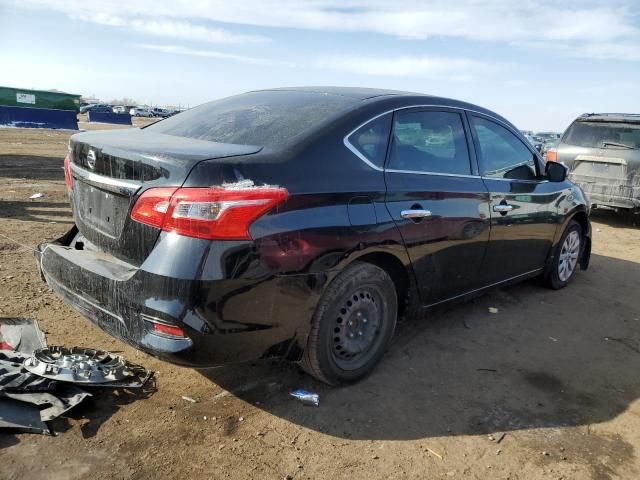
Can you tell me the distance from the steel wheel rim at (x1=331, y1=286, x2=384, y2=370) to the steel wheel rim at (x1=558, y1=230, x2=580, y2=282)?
284 centimetres

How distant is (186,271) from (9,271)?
3035 mm

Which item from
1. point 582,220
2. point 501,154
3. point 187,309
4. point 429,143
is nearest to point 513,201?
point 501,154

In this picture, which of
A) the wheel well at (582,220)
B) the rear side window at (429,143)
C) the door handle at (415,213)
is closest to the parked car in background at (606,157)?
the wheel well at (582,220)

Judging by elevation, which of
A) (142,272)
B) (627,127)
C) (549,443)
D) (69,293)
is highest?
(627,127)

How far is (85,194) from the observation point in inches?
117

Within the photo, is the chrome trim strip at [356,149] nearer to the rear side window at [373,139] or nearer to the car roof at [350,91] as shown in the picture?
the rear side window at [373,139]

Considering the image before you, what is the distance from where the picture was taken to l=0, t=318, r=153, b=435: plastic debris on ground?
2623 millimetres

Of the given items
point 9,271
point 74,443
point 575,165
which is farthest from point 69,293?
point 575,165

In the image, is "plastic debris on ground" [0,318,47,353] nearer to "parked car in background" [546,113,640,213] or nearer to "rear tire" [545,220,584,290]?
"rear tire" [545,220,584,290]

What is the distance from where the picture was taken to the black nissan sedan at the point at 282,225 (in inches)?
95.9

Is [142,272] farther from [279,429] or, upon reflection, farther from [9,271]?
[9,271]

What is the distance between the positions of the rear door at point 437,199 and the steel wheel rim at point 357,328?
377mm

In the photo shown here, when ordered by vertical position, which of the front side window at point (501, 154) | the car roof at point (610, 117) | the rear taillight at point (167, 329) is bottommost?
the rear taillight at point (167, 329)

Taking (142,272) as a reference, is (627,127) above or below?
above
